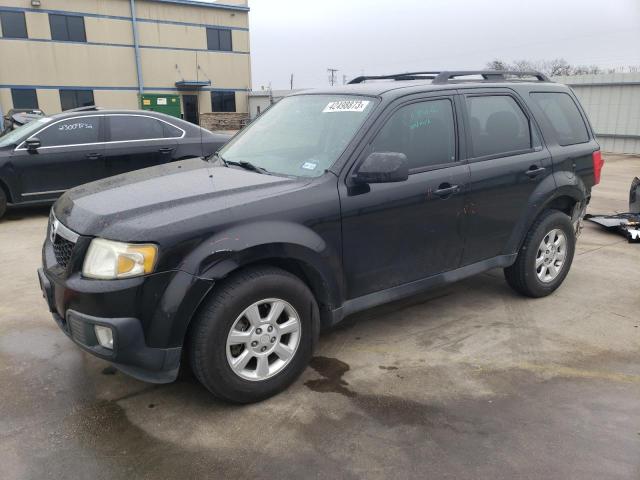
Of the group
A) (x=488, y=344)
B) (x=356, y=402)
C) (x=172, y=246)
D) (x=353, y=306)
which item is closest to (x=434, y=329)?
(x=488, y=344)

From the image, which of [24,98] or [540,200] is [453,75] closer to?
[540,200]

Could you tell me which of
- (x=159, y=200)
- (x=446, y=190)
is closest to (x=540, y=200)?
(x=446, y=190)

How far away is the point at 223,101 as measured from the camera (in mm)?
36781

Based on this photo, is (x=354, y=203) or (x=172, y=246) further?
(x=354, y=203)

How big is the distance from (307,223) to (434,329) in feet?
5.27

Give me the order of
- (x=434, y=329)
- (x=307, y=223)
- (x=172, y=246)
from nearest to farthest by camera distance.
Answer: (x=172, y=246) < (x=307, y=223) < (x=434, y=329)

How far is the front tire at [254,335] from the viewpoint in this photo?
282cm

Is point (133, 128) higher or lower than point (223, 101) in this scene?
lower

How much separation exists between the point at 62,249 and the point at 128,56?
3313 centimetres

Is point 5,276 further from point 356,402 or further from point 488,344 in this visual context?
point 488,344

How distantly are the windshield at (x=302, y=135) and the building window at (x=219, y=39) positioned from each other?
34166 millimetres

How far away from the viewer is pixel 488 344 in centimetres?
388

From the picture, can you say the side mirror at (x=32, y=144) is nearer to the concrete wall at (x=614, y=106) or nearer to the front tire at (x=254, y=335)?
the front tire at (x=254, y=335)

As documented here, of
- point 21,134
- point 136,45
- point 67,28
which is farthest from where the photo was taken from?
point 136,45
